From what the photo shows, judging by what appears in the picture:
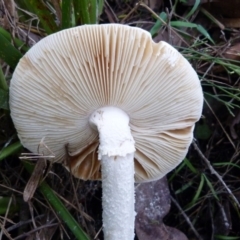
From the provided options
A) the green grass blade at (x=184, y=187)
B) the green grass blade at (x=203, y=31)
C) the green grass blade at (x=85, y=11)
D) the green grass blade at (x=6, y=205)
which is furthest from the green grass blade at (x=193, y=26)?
the green grass blade at (x=6, y=205)

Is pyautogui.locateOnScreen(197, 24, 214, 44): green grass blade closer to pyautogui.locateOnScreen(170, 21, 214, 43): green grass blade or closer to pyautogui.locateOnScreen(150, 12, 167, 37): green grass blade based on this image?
pyautogui.locateOnScreen(170, 21, 214, 43): green grass blade

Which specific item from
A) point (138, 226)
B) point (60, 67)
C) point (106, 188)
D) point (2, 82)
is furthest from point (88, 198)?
point (60, 67)

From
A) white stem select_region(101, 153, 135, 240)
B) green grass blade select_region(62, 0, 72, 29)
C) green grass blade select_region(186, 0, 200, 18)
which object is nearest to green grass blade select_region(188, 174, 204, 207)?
white stem select_region(101, 153, 135, 240)

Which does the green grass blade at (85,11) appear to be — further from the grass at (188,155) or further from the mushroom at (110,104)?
the mushroom at (110,104)

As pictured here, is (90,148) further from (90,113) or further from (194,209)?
(194,209)

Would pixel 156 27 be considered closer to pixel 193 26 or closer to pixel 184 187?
pixel 193 26
